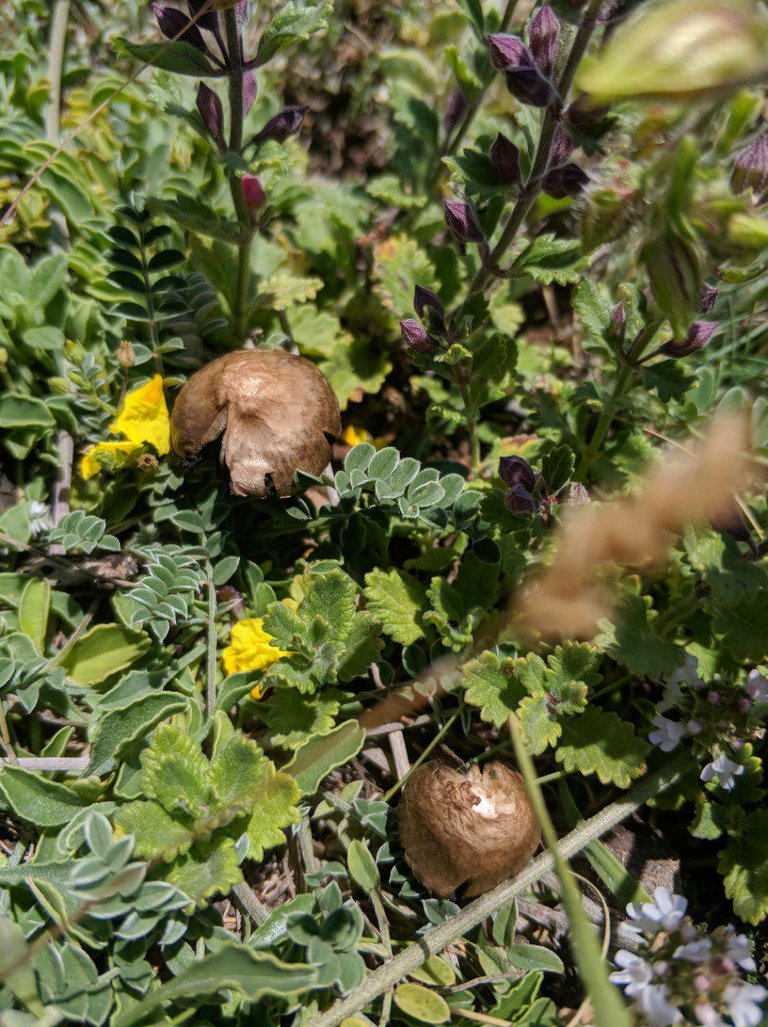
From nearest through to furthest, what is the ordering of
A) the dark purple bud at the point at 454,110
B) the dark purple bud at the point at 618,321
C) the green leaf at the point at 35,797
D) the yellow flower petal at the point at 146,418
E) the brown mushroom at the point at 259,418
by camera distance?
the green leaf at the point at 35,797
the dark purple bud at the point at 618,321
the brown mushroom at the point at 259,418
the yellow flower petal at the point at 146,418
the dark purple bud at the point at 454,110

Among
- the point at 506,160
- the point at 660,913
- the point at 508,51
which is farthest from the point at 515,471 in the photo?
the point at 660,913

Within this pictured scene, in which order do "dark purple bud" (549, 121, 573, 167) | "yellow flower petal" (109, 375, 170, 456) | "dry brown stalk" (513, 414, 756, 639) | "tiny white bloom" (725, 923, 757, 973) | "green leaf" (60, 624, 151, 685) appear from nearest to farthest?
"dry brown stalk" (513, 414, 756, 639) → "tiny white bloom" (725, 923, 757, 973) → "dark purple bud" (549, 121, 573, 167) → "green leaf" (60, 624, 151, 685) → "yellow flower petal" (109, 375, 170, 456)

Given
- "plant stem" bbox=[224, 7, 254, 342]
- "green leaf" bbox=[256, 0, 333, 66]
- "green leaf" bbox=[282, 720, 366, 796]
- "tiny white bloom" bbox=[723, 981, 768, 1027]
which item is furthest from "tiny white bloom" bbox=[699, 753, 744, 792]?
Result: "green leaf" bbox=[256, 0, 333, 66]

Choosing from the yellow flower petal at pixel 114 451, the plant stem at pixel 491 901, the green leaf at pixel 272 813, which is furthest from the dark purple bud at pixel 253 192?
the plant stem at pixel 491 901

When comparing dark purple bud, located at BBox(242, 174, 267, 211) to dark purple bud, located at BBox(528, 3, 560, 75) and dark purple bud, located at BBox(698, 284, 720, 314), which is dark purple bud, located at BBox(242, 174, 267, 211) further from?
dark purple bud, located at BBox(698, 284, 720, 314)

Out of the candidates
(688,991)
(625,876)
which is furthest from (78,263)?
(688,991)

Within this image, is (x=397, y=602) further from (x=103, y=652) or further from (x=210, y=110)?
(x=210, y=110)

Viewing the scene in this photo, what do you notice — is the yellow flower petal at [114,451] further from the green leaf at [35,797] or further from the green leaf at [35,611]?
the green leaf at [35,797]
